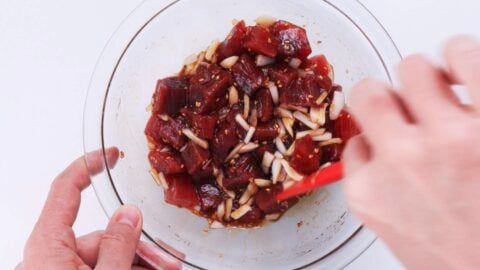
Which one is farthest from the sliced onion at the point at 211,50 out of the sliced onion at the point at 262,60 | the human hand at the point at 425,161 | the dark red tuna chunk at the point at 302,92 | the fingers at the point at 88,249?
the human hand at the point at 425,161

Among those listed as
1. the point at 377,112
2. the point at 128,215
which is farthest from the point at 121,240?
the point at 377,112

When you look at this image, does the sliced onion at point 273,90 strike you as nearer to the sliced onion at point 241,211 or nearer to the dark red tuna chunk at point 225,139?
the dark red tuna chunk at point 225,139

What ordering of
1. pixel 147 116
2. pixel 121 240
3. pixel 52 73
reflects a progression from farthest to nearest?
pixel 52 73 → pixel 147 116 → pixel 121 240

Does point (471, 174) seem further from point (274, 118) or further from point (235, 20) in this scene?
point (235, 20)

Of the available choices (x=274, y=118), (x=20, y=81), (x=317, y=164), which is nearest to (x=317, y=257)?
(x=317, y=164)

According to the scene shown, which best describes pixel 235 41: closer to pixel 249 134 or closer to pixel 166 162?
pixel 249 134

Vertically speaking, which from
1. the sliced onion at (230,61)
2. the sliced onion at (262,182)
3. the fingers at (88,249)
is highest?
the sliced onion at (230,61)
